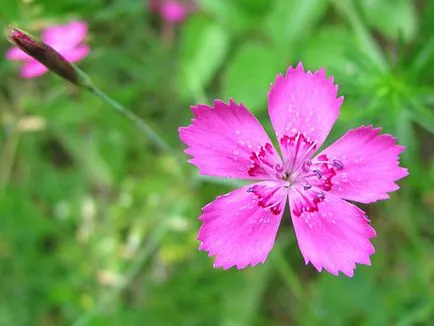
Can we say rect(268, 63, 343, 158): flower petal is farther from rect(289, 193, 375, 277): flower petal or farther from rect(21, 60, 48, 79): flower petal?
rect(21, 60, 48, 79): flower petal

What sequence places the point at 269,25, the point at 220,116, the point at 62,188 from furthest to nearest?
the point at 62,188 → the point at 269,25 → the point at 220,116

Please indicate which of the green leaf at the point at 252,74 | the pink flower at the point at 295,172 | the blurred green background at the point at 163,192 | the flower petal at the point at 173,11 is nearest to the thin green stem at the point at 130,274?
the blurred green background at the point at 163,192

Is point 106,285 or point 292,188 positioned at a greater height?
point 106,285

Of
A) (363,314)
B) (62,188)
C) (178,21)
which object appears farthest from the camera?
(178,21)

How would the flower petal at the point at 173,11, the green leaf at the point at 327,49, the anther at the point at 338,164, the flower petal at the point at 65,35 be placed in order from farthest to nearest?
the flower petal at the point at 173,11
the green leaf at the point at 327,49
the flower petal at the point at 65,35
the anther at the point at 338,164

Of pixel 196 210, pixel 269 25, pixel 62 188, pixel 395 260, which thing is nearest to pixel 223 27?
pixel 269 25

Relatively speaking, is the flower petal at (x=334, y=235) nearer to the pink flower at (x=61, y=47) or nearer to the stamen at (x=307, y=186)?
the stamen at (x=307, y=186)

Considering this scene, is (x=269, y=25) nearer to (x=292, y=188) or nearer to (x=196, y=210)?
(x=196, y=210)

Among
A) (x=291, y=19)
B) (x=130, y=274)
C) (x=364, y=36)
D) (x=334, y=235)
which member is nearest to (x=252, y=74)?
(x=291, y=19)
